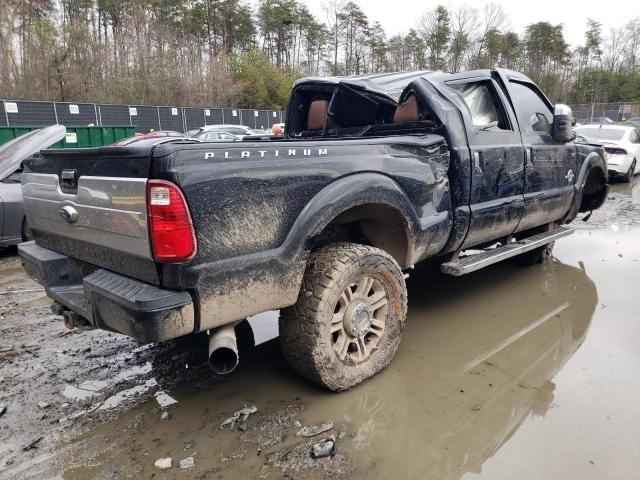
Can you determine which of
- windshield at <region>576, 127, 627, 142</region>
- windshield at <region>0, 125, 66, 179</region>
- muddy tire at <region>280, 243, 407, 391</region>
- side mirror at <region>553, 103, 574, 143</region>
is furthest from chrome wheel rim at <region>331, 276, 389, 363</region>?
windshield at <region>576, 127, 627, 142</region>

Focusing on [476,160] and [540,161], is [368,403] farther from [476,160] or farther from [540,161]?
[540,161]

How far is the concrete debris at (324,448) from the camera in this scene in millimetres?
Answer: 2332

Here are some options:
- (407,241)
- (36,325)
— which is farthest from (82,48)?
(407,241)

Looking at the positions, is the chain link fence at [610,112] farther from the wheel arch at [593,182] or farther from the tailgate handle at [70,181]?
the tailgate handle at [70,181]

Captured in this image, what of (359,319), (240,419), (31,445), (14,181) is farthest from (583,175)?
(14,181)

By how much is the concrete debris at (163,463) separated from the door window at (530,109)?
3.82 metres

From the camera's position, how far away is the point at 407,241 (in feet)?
10.6

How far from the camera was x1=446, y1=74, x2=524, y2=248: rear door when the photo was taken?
3.69 m

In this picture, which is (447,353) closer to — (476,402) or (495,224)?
(476,402)

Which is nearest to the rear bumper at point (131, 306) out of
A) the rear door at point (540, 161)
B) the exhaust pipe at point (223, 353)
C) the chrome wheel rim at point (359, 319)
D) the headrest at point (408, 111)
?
the exhaust pipe at point (223, 353)

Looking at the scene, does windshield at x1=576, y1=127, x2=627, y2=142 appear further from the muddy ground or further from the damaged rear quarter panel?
the damaged rear quarter panel

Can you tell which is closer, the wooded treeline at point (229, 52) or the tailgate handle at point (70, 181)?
the tailgate handle at point (70, 181)

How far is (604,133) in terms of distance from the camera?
12.0 metres

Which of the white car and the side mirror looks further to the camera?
the white car
